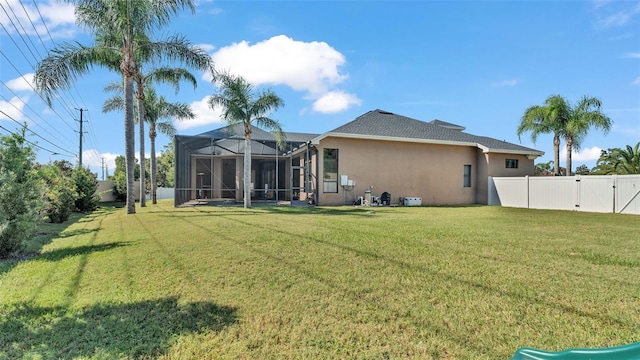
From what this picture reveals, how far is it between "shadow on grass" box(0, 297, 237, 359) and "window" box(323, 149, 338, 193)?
14.4 meters

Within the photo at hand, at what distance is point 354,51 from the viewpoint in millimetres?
14875

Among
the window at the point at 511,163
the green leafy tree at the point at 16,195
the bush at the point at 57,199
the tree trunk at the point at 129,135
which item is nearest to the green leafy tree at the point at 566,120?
the window at the point at 511,163

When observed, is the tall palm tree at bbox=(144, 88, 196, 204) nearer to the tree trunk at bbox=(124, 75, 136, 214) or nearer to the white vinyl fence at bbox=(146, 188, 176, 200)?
the tree trunk at bbox=(124, 75, 136, 214)

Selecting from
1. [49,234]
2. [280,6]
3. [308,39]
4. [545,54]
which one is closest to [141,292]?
[49,234]

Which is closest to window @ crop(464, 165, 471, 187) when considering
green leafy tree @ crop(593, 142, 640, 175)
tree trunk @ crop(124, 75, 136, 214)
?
green leafy tree @ crop(593, 142, 640, 175)

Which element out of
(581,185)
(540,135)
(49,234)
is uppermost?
(540,135)

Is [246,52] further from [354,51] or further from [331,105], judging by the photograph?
[331,105]

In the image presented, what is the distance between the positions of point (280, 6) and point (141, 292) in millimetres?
10011

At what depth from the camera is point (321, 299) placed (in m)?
3.69

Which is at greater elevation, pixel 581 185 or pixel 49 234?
pixel 581 185

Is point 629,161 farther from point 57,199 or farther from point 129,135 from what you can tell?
point 57,199

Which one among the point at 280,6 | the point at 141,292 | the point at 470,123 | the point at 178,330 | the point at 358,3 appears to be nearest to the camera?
the point at 178,330

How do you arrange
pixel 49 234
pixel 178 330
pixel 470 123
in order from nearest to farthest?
pixel 178 330 → pixel 49 234 → pixel 470 123

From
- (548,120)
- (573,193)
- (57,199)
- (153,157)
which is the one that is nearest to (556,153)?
(548,120)
